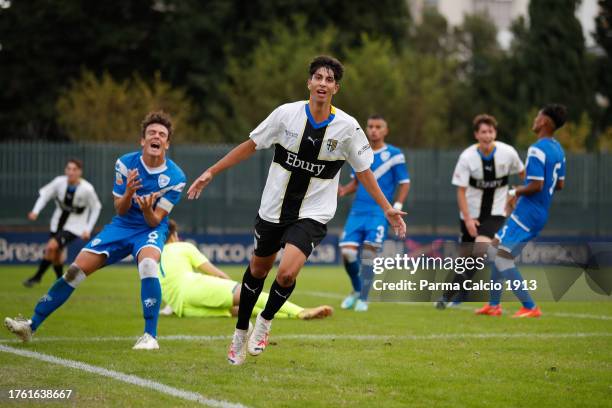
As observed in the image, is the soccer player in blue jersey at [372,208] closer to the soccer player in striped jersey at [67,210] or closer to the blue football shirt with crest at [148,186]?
the blue football shirt with crest at [148,186]

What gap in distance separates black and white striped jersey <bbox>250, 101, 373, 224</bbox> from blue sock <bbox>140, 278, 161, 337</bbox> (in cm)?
147

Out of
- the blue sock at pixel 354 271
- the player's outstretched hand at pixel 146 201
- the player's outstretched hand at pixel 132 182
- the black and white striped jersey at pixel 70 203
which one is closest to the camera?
the player's outstretched hand at pixel 132 182

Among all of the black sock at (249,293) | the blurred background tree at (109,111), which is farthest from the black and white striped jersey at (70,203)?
the blurred background tree at (109,111)

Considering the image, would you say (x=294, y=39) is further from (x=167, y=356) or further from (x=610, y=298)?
(x=167, y=356)

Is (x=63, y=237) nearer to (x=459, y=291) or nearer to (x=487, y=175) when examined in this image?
(x=459, y=291)

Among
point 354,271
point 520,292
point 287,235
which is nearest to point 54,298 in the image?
point 287,235

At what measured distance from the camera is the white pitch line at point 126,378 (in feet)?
21.5

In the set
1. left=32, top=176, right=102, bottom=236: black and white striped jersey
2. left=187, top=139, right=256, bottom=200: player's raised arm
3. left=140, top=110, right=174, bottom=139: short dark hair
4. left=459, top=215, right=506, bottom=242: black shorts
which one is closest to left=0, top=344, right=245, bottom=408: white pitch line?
left=187, top=139, right=256, bottom=200: player's raised arm

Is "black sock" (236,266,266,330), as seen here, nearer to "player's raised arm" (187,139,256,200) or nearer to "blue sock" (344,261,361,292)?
"player's raised arm" (187,139,256,200)

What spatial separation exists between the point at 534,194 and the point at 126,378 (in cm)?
638

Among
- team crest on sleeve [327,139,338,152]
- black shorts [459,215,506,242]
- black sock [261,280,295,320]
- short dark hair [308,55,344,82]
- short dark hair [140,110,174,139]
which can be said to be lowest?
black sock [261,280,295,320]

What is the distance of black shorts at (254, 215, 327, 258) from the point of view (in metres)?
8.11

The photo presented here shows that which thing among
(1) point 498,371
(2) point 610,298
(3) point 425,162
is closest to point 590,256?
(2) point 610,298

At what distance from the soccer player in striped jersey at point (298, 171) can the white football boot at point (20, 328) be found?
2140mm
